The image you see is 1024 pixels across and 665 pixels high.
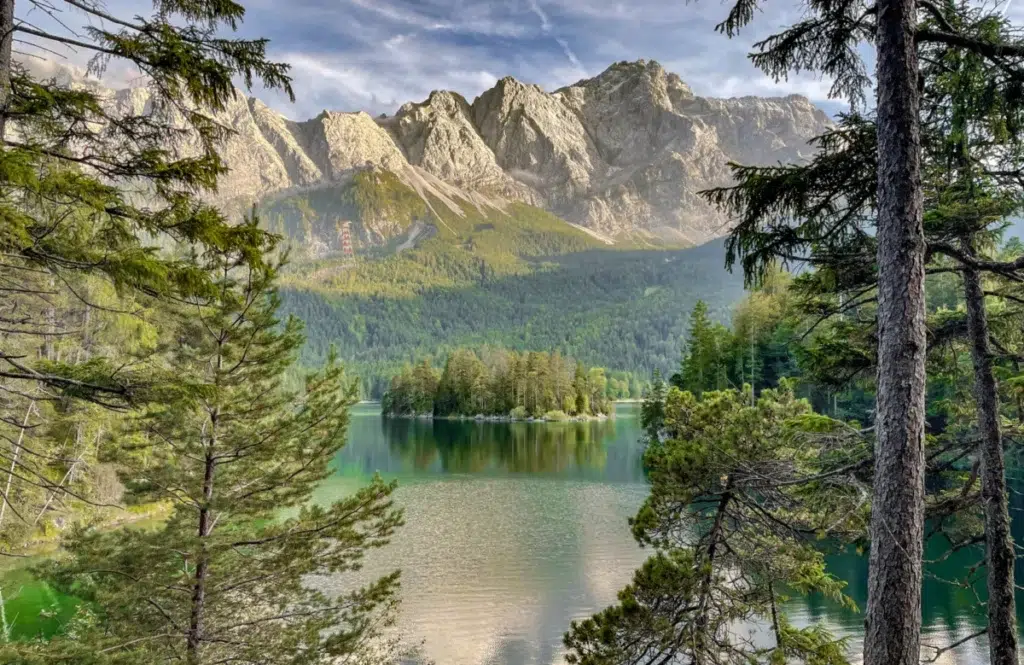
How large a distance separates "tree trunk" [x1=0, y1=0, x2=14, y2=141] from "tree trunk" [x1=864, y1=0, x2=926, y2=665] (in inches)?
228

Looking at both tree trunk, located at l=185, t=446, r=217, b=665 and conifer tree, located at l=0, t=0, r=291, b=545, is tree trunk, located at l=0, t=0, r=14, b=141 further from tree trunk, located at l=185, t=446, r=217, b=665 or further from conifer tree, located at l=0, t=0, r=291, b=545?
tree trunk, located at l=185, t=446, r=217, b=665

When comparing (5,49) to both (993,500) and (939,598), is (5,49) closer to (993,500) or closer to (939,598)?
(993,500)

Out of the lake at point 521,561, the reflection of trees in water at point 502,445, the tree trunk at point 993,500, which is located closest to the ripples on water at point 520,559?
the lake at point 521,561

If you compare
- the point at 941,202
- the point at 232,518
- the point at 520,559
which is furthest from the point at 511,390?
the point at 941,202

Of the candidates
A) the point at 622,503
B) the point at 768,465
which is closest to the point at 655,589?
the point at 768,465

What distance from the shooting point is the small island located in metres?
93.8

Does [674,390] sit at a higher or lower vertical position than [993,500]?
higher

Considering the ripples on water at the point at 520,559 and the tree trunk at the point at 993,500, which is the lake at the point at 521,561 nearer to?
the ripples on water at the point at 520,559

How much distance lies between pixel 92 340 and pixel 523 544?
20085 millimetres

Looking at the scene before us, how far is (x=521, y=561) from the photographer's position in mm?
A: 25000

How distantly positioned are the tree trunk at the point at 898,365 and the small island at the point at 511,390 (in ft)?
290

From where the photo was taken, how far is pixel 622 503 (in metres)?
35.3

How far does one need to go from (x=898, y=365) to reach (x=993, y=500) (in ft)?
13.0

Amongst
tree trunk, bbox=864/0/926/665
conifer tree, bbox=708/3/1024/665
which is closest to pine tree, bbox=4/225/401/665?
conifer tree, bbox=708/3/1024/665
